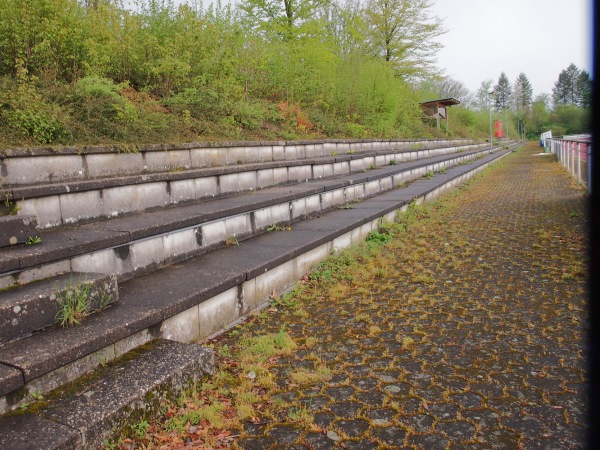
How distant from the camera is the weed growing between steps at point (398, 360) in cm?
196

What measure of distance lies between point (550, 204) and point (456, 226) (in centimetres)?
298

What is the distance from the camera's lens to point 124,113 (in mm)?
5094

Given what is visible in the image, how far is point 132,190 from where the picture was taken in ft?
13.2

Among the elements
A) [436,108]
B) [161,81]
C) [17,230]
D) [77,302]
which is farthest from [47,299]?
[436,108]

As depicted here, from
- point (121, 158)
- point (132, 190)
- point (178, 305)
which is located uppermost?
point (121, 158)

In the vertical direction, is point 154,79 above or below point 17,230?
above

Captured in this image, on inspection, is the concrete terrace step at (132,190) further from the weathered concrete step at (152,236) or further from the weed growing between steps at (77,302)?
the weed growing between steps at (77,302)

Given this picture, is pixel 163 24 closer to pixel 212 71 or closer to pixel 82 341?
pixel 212 71

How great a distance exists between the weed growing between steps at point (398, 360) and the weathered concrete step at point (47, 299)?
77cm

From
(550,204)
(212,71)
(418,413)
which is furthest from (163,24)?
(550,204)

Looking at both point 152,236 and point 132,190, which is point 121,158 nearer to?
point 132,190

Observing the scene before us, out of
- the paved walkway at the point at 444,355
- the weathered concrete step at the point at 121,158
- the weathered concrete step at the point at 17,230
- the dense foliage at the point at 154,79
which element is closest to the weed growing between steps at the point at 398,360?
the paved walkway at the point at 444,355

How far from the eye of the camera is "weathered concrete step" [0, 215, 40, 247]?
2629 mm

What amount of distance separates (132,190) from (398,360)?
2.87 meters
